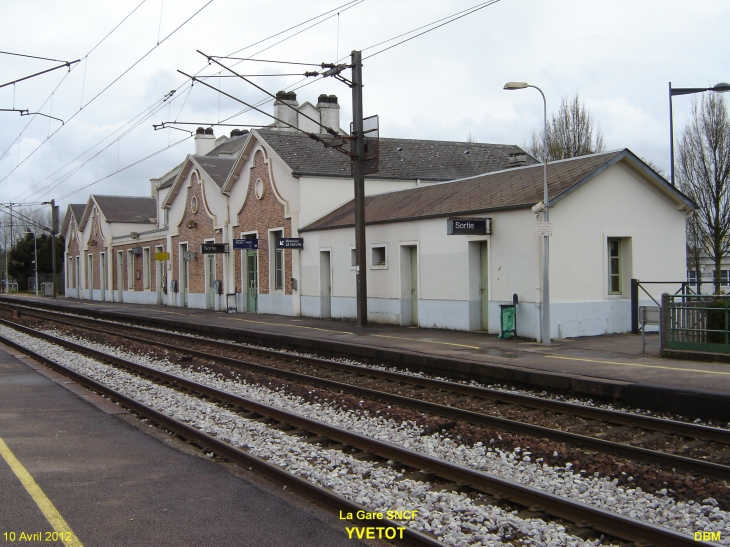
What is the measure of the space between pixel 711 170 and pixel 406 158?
1156cm

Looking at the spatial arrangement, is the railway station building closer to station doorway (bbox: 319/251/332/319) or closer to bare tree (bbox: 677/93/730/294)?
station doorway (bbox: 319/251/332/319)

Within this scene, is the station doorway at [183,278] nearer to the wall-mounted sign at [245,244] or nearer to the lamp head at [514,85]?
the wall-mounted sign at [245,244]

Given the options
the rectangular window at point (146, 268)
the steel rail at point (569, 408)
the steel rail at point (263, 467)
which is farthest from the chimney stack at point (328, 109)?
the steel rail at point (263, 467)

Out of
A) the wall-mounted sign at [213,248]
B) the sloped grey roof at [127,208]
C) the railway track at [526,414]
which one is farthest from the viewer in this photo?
the sloped grey roof at [127,208]

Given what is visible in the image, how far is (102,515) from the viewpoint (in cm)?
567

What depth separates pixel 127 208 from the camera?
175 ft

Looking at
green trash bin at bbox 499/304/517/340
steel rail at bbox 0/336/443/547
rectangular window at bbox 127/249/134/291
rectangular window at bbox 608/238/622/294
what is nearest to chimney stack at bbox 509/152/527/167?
rectangular window at bbox 608/238/622/294

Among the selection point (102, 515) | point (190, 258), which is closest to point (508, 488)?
point (102, 515)

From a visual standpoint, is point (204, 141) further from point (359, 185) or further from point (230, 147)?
point (359, 185)

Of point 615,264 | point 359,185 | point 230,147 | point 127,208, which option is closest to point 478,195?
point 359,185

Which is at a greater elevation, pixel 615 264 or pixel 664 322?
pixel 615 264

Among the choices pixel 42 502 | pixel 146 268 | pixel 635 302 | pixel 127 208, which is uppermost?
pixel 127 208

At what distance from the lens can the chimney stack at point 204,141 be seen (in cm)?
5119

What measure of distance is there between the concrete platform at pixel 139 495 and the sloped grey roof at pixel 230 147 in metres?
43.3
